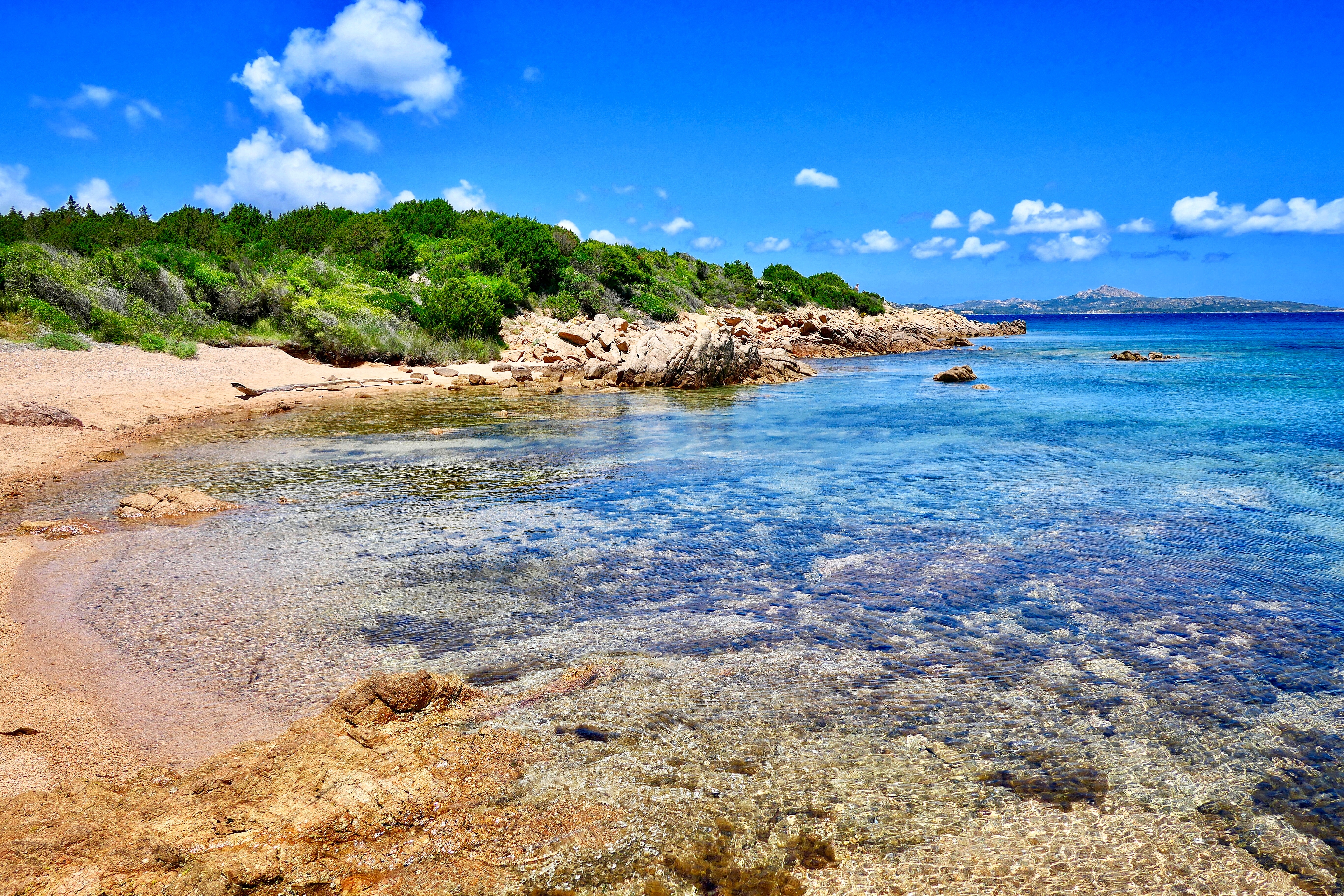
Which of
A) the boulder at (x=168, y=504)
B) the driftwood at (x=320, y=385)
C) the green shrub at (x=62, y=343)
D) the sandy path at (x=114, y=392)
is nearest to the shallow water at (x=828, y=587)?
the boulder at (x=168, y=504)

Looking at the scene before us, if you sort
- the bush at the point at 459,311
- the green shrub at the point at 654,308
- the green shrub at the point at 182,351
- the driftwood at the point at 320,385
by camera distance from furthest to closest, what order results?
the green shrub at the point at 654,308 → the bush at the point at 459,311 → the green shrub at the point at 182,351 → the driftwood at the point at 320,385

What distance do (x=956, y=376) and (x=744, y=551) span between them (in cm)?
2207

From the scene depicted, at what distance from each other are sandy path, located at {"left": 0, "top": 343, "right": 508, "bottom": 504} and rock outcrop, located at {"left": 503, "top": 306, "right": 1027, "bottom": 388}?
5.99 m

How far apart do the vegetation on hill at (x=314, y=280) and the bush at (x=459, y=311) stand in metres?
0.05

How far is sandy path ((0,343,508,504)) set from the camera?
1105 cm

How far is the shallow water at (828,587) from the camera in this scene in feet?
13.1

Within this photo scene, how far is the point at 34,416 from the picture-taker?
12680 mm

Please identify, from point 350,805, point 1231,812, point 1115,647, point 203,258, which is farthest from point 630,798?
point 203,258

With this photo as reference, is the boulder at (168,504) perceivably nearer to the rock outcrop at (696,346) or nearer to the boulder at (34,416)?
the boulder at (34,416)

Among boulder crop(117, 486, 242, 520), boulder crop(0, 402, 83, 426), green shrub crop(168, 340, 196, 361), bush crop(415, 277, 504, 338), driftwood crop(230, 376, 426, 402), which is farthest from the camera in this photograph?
bush crop(415, 277, 504, 338)

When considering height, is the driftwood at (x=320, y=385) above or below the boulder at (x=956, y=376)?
above

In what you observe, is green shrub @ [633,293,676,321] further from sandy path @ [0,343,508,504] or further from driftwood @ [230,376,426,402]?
driftwood @ [230,376,426,402]

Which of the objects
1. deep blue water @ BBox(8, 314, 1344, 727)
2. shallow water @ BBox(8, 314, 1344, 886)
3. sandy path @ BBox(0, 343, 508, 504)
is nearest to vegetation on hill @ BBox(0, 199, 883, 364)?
sandy path @ BBox(0, 343, 508, 504)

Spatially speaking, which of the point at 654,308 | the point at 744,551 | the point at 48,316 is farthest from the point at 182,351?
the point at 654,308
